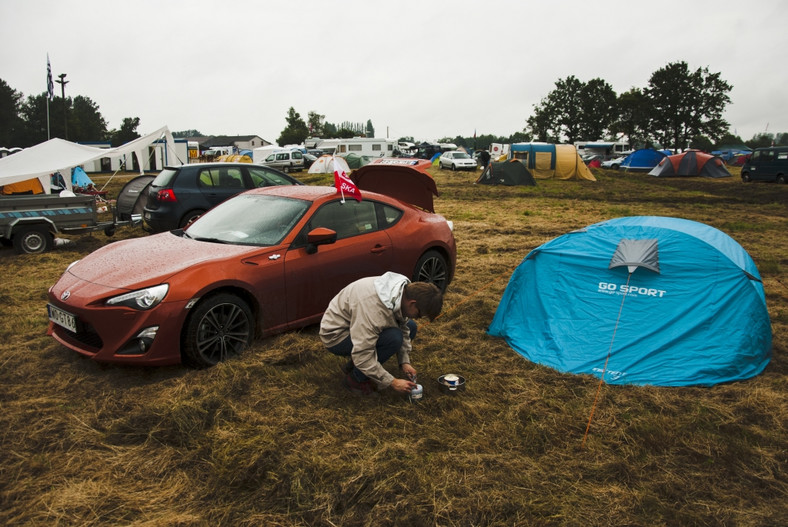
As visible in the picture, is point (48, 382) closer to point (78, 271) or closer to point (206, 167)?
point (78, 271)

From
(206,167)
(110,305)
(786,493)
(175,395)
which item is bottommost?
(786,493)

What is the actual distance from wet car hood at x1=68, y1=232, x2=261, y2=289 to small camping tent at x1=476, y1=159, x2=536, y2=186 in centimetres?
2241

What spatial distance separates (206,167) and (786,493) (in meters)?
9.78

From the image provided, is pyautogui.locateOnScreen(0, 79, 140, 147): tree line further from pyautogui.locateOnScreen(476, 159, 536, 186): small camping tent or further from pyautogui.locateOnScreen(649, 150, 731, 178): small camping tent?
pyautogui.locateOnScreen(649, 150, 731, 178): small camping tent

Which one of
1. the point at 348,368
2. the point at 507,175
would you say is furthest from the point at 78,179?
the point at 348,368

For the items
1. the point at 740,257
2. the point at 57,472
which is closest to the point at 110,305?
the point at 57,472

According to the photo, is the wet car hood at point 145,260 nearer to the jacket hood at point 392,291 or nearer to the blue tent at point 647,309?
the jacket hood at point 392,291

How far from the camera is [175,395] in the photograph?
3.89 meters

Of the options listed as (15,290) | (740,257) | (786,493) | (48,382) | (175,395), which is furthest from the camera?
(15,290)

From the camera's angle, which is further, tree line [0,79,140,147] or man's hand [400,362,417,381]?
tree line [0,79,140,147]

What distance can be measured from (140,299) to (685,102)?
72.1 metres

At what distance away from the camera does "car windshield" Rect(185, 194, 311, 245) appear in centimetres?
503

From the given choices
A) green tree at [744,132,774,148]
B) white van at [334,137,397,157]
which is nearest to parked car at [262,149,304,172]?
white van at [334,137,397,157]

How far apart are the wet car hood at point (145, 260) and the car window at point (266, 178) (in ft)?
18.3
